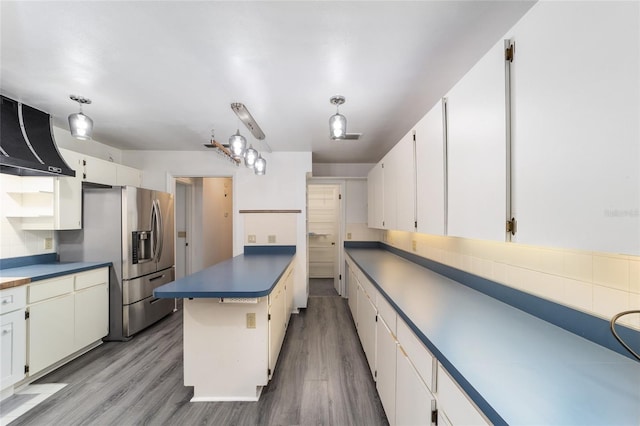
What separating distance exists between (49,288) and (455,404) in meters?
3.26

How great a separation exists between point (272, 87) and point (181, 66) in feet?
2.06

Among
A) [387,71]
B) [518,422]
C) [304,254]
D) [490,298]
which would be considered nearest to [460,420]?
[518,422]

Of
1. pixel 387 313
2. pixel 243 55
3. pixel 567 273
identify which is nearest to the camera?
pixel 567 273

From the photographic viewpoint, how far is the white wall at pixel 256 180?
3943 millimetres

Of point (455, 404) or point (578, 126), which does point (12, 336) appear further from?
point (578, 126)

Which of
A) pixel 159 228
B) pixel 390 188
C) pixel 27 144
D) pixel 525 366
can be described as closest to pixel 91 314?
pixel 159 228

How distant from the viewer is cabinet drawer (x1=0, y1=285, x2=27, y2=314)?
1.99 meters

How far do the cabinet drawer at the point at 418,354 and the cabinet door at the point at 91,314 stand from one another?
3.10m

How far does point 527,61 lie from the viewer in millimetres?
907

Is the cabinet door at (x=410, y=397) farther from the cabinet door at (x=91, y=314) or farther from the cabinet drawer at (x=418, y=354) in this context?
the cabinet door at (x=91, y=314)

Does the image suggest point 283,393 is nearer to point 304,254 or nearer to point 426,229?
point 426,229

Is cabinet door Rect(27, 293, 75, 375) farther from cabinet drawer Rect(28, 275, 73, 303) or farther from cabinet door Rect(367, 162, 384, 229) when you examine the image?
cabinet door Rect(367, 162, 384, 229)

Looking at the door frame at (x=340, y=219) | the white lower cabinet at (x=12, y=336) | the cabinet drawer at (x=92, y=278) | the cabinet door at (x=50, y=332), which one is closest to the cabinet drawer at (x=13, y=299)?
the white lower cabinet at (x=12, y=336)

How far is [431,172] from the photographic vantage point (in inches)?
66.1
